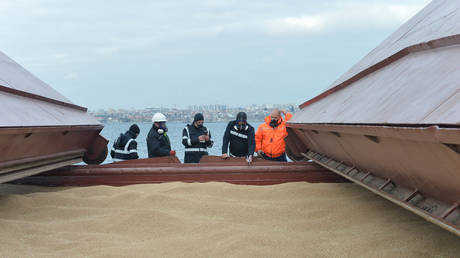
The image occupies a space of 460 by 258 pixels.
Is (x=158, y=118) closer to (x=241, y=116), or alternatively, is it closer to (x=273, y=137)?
(x=241, y=116)

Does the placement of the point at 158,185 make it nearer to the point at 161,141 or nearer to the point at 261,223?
the point at 261,223

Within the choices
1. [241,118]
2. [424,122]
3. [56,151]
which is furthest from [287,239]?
[241,118]

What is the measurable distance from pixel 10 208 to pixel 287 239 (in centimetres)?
293

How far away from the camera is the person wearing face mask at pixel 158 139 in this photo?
29.8 ft

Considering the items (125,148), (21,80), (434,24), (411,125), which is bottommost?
(125,148)

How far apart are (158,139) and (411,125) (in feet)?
22.9

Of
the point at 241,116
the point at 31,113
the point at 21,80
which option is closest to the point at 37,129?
the point at 31,113

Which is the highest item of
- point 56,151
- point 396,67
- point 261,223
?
point 396,67

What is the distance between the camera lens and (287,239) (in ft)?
11.8

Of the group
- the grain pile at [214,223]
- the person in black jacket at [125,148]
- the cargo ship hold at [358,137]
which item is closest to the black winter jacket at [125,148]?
the person in black jacket at [125,148]

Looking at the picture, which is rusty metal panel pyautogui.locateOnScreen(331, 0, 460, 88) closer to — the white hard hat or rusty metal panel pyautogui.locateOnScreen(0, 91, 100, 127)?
rusty metal panel pyautogui.locateOnScreen(0, 91, 100, 127)

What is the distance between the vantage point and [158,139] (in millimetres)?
9188

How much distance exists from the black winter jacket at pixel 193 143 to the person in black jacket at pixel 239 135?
618 mm

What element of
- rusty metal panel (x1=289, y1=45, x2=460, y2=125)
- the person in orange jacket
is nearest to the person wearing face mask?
the person in orange jacket
